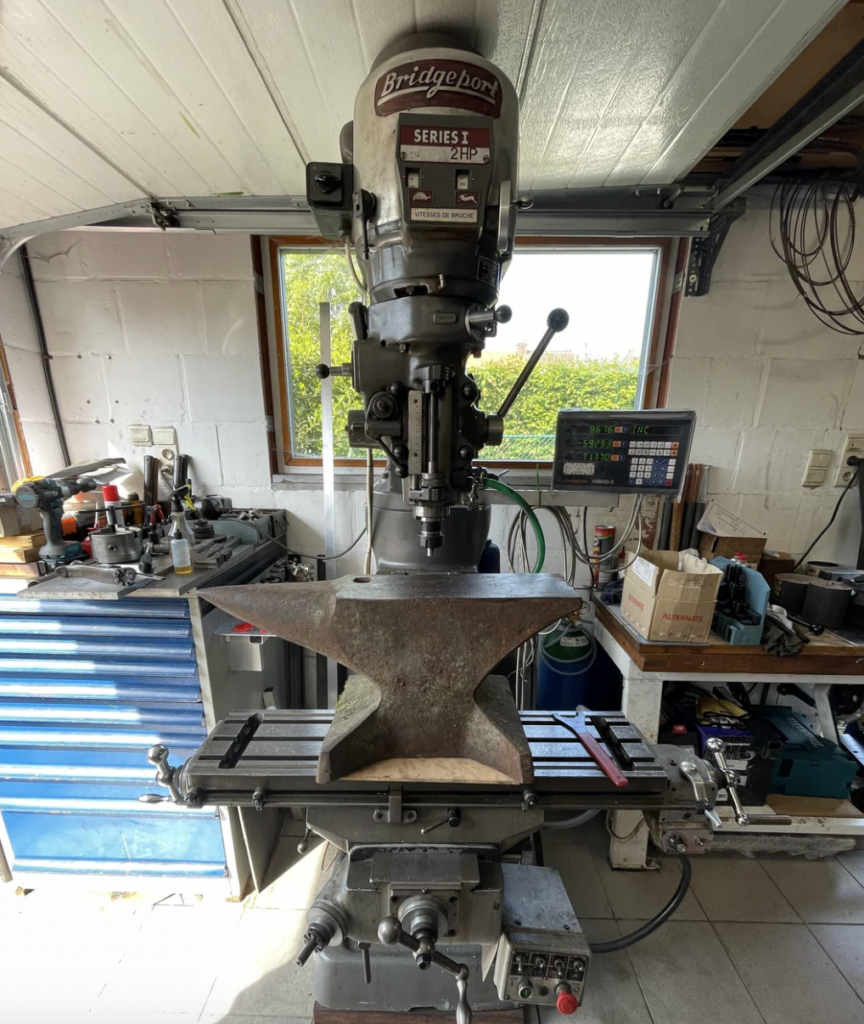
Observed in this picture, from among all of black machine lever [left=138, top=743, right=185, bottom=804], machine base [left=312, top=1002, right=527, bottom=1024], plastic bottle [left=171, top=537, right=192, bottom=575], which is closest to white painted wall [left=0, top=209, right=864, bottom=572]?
plastic bottle [left=171, top=537, right=192, bottom=575]

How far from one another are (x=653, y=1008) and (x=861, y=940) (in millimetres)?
783

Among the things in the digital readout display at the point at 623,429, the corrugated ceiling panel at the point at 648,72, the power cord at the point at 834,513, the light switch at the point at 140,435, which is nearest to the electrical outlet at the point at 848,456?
the power cord at the point at 834,513

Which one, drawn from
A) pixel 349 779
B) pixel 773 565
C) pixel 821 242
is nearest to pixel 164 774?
pixel 349 779

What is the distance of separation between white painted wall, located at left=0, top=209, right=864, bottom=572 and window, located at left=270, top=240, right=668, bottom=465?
0.15 meters

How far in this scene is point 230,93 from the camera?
93 centimetres

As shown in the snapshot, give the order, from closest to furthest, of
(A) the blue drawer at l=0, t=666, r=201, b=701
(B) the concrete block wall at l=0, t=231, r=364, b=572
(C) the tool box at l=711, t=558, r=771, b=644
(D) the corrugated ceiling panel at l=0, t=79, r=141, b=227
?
1. (D) the corrugated ceiling panel at l=0, t=79, r=141, b=227
2. (A) the blue drawer at l=0, t=666, r=201, b=701
3. (C) the tool box at l=711, t=558, r=771, b=644
4. (B) the concrete block wall at l=0, t=231, r=364, b=572

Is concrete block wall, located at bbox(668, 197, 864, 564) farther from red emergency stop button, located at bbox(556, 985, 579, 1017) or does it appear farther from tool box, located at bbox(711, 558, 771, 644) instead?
red emergency stop button, located at bbox(556, 985, 579, 1017)

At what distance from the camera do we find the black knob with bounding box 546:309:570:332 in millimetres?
Result: 747

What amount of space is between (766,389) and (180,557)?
223cm

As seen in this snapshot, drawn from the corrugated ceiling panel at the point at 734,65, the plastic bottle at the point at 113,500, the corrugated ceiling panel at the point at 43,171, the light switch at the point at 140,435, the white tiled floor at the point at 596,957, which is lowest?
the white tiled floor at the point at 596,957

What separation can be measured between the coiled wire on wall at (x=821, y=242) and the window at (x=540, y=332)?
409mm

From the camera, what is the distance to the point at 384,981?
41.8 inches

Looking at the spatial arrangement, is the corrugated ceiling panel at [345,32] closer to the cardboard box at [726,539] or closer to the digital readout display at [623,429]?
the digital readout display at [623,429]

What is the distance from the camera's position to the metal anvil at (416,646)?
2.11 feet
